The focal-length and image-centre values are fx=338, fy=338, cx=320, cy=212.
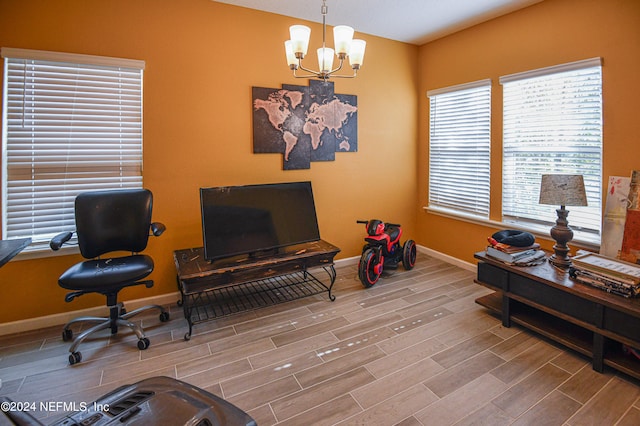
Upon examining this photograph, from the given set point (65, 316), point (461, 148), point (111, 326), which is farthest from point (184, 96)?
point (461, 148)

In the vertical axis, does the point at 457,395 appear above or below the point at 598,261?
below

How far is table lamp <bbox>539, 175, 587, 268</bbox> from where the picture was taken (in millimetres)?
2490

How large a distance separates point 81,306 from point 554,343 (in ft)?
12.5

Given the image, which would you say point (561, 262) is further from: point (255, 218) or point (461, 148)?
point (255, 218)

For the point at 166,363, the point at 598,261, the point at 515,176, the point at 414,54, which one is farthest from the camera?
the point at 414,54

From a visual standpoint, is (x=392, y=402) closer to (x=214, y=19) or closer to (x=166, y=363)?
(x=166, y=363)

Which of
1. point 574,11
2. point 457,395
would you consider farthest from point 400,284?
point 574,11

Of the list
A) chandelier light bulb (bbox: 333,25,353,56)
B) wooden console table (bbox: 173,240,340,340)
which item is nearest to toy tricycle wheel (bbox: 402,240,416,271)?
wooden console table (bbox: 173,240,340,340)

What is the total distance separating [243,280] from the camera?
2807mm

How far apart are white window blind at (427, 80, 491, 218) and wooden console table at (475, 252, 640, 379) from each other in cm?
121

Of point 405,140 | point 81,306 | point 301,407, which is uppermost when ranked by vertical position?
point 405,140

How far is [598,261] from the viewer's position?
2.46 m

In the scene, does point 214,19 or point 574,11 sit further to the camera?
point 214,19

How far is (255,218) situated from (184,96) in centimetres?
130
